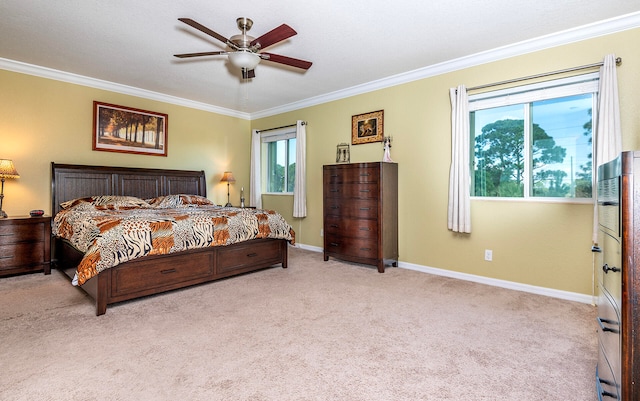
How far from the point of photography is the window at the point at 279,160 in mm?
6090

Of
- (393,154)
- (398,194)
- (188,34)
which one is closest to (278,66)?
(188,34)

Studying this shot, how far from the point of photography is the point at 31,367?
1852mm

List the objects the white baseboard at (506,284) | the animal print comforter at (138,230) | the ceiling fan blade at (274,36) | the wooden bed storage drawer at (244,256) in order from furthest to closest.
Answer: the wooden bed storage drawer at (244,256), the white baseboard at (506,284), the animal print comforter at (138,230), the ceiling fan blade at (274,36)

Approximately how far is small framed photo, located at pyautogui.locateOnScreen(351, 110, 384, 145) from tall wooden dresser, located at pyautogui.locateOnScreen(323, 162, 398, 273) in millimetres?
615

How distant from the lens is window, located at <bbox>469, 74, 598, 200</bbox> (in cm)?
311

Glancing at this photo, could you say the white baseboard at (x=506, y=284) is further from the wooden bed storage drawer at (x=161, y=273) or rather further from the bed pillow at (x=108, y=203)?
the bed pillow at (x=108, y=203)

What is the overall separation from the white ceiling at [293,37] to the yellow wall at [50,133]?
1.03 feet

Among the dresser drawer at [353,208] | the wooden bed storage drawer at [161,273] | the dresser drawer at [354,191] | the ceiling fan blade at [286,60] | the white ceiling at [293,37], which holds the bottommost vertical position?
the wooden bed storage drawer at [161,273]

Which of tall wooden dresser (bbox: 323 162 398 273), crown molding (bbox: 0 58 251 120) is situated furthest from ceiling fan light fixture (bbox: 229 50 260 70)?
crown molding (bbox: 0 58 251 120)

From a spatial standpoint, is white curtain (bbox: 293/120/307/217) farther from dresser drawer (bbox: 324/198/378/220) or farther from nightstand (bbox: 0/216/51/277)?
nightstand (bbox: 0/216/51/277)

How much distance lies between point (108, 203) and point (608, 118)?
18.4 feet

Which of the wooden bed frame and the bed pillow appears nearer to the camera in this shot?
the wooden bed frame

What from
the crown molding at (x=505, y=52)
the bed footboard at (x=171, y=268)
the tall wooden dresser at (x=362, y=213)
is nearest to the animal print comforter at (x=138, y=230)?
the bed footboard at (x=171, y=268)

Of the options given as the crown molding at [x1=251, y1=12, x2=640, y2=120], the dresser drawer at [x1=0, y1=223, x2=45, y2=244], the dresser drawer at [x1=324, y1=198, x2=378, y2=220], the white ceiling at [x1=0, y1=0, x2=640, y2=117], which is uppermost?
the white ceiling at [x1=0, y1=0, x2=640, y2=117]
